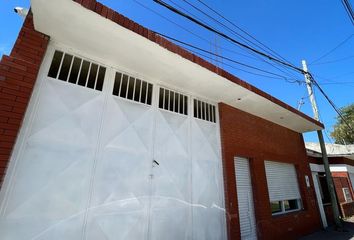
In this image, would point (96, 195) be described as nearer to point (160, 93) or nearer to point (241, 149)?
point (160, 93)

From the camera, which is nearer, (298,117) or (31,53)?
(31,53)

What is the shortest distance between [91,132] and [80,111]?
0.46 metres

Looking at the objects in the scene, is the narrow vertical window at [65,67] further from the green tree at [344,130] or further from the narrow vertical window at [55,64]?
the green tree at [344,130]

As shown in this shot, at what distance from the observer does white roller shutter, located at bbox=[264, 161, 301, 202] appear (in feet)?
25.1

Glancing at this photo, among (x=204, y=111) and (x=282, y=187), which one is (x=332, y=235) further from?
(x=204, y=111)

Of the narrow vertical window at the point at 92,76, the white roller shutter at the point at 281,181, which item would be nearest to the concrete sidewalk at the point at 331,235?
the white roller shutter at the point at 281,181

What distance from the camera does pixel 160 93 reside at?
546 centimetres

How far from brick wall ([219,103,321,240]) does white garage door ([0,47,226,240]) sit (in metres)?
0.51

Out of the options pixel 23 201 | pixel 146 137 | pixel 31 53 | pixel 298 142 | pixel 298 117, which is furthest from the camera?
pixel 298 142

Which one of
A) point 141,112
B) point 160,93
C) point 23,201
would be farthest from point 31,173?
point 160,93

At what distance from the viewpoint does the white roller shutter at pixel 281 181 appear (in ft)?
25.1

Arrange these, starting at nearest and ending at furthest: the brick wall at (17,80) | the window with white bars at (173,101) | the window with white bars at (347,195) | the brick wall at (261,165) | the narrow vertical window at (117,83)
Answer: the brick wall at (17,80) < the narrow vertical window at (117,83) < the window with white bars at (173,101) < the brick wall at (261,165) < the window with white bars at (347,195)

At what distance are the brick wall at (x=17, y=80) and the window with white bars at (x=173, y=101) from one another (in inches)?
108

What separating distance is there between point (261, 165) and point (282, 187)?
174 centimetres
